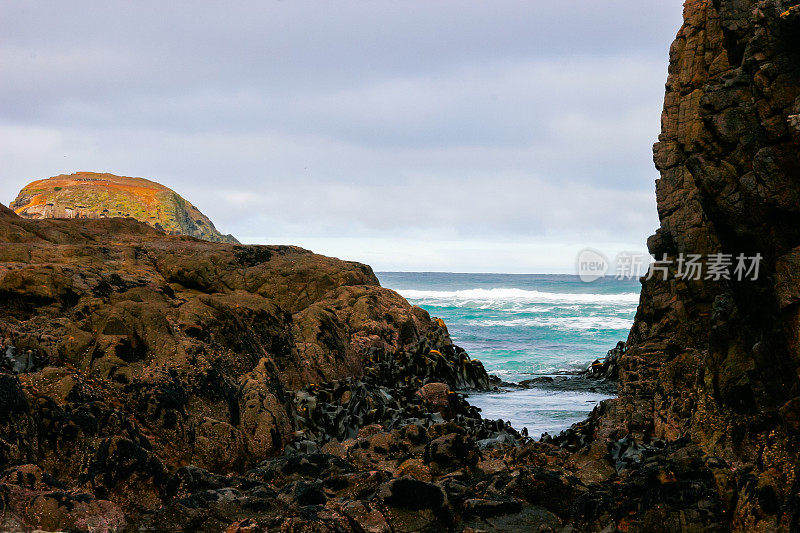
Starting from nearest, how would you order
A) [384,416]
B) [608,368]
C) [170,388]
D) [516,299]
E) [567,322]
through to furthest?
1. [170,388]
2. [384,416]
3. [608,368]
4. [567,322]
5. [516,299]

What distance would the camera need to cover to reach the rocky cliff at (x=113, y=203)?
76.2 m

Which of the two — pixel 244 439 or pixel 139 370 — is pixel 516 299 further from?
pixel 139 370

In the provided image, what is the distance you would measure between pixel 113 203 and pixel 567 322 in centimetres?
6257

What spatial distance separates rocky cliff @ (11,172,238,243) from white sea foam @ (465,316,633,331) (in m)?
48.1

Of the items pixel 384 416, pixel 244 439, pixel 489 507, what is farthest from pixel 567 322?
pixel 489 507

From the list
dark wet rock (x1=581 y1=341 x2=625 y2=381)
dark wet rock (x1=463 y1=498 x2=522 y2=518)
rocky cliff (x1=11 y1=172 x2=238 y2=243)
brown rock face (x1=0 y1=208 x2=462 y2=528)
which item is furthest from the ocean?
rocky cliff (x1=11 y1=172 x2=238 y2=243)

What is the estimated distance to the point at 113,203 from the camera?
3125 inches

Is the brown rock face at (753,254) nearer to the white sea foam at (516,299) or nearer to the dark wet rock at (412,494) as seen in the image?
Answer: the dark wet rock at (412,494)

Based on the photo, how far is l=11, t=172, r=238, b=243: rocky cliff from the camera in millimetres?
76188

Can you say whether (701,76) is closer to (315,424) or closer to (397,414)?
(397,414)

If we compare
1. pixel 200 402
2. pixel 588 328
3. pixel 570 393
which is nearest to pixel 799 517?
pixel 200 402

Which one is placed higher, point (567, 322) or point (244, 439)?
point (244, 439)

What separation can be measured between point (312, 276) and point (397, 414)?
723cm

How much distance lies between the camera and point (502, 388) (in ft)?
54.8
